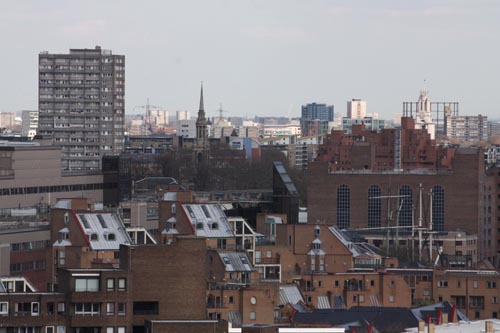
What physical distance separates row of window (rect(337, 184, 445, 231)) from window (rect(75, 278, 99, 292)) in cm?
8726

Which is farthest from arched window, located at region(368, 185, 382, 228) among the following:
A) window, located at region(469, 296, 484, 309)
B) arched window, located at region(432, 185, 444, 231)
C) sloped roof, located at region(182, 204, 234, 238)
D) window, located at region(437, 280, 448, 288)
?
sloped roof, located at region(182, 204, 234, 238)

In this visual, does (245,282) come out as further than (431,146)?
No

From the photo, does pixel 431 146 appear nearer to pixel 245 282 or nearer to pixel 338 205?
pixel 338 205

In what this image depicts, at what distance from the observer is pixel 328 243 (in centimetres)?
8981

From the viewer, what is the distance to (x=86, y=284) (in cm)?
5472

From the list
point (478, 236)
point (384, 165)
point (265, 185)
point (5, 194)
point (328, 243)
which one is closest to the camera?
point (328, 243)

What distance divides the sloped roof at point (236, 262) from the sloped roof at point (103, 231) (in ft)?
11.8

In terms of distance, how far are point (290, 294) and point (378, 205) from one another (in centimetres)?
6662

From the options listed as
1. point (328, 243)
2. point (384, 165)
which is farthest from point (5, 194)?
point (384, 165)

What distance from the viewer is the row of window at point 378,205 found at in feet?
467

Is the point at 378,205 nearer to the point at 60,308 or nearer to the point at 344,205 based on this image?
the point at 344,205

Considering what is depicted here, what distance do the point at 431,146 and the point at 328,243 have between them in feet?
236

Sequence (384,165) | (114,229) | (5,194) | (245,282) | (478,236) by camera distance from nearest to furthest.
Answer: (245,282), (114,229), (5,194), (478,236), (384,165)

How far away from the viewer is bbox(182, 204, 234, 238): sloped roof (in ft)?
272
